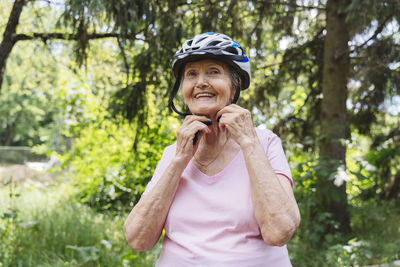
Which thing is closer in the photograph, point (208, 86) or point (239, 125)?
point (239, 125)

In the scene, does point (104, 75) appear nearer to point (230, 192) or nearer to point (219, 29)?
point (219, 29)

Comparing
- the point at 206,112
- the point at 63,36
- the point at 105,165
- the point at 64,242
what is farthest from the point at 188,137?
the point at 105,165

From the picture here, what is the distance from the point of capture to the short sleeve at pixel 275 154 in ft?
5.94

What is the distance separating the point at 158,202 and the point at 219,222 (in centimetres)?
32

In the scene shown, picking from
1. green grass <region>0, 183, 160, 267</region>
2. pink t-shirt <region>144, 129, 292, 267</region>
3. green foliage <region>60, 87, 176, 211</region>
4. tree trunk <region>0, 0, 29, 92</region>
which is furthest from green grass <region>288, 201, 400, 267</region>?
tree trunk <region>0, 0, 29, 92</region>

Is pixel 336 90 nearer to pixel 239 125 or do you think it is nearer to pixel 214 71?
pixel 214 71

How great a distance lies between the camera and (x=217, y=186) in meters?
1.85

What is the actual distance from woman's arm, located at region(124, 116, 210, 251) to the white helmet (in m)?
Answer: 0.38

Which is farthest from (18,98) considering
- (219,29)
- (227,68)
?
(227,68)

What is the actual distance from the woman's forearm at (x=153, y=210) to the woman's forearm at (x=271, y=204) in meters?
0.41

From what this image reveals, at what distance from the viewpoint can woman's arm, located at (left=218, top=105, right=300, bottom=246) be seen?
5.30ft

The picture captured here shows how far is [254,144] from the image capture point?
5.82ft

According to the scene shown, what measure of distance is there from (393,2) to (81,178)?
21.5ft

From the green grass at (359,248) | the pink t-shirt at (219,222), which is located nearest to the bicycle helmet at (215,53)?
the pink t-shirt at (219,222)
